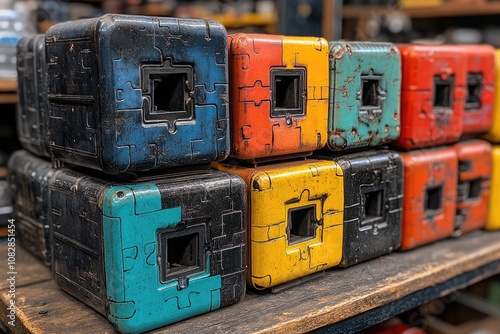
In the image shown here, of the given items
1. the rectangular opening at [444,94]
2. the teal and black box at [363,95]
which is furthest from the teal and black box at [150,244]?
the rectangular opening at [444,94]

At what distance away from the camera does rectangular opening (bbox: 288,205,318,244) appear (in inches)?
47.6

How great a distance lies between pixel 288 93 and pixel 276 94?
0.09 feet

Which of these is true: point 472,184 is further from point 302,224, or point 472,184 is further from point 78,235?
point 78,235

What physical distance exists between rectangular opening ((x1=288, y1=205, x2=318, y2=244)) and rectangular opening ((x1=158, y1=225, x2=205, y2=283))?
0.23 meters

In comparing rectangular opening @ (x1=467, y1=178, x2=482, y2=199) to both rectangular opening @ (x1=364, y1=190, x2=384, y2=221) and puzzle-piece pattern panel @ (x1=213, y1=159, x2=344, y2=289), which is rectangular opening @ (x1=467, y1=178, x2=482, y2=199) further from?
puzzle-piece pattern panel @ (x1=213, y1=159, x2=344, y2=289)

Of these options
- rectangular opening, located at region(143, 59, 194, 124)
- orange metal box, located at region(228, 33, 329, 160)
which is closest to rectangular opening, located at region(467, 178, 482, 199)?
orange metal box, located at region(228, 33, 329, 160)

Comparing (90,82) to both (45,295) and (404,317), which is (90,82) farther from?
(404,317)

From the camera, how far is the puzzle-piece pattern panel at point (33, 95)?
125 centimetres

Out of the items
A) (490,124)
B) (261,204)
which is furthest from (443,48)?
(261,204)

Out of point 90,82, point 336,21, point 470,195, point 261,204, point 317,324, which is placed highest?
point 336,21

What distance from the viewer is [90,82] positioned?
3.12 feet

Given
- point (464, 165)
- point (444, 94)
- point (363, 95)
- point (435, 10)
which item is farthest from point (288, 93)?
point (435, 10)

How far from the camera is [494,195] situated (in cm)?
165

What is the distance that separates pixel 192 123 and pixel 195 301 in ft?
1.11
